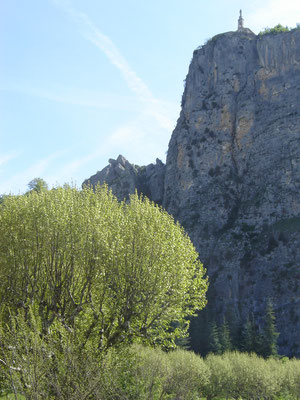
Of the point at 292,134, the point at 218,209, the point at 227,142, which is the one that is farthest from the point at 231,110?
the point at 218,209

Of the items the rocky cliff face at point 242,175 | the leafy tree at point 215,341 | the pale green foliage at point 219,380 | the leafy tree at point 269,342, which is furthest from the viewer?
the rocky cliff face at point 242,175

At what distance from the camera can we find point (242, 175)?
126938 mm

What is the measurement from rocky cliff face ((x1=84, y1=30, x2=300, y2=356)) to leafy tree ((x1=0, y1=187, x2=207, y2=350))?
69.1 m

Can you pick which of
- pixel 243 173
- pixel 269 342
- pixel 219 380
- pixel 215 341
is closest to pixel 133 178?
pixel 243 173

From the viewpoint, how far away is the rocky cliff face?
10206 centimetres

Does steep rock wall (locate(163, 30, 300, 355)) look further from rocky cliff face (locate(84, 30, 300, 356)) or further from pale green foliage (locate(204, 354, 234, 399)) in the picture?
pale green foliage (locate(204, 354, 234, 399))

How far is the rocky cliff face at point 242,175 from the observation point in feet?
335

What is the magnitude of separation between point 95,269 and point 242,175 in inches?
4115

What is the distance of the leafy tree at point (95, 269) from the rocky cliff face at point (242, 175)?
69135mm

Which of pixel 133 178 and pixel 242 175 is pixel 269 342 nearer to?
pixel 242 175

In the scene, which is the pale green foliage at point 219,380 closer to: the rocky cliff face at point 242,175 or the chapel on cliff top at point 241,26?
the rocky cliff face at point 242,175

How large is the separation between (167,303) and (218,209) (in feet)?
318

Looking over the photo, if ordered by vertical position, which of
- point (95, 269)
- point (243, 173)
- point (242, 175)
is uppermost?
point (243, 173)

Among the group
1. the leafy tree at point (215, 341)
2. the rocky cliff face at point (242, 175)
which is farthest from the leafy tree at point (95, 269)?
the rocky cliff face at point (242, 175)
